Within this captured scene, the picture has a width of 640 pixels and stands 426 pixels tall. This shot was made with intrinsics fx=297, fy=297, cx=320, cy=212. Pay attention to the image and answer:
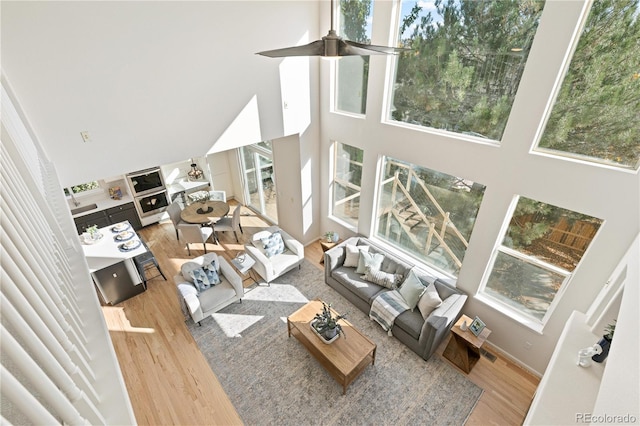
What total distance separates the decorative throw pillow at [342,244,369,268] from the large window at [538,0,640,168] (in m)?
3.33

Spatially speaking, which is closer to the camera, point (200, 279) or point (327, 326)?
point (327, 326)

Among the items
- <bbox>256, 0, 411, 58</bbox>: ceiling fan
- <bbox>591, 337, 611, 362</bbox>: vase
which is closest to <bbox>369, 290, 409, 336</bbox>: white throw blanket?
<bbox>591, 337, 611, 362</bbox>: vase

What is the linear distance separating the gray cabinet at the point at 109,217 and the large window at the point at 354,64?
591 cm

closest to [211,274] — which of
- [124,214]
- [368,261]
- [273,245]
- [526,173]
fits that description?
[273,245]

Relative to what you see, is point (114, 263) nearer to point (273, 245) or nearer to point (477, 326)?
point (273, 245)

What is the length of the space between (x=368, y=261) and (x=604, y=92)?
373 centimetres

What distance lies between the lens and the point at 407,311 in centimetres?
473

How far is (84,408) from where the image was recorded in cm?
90

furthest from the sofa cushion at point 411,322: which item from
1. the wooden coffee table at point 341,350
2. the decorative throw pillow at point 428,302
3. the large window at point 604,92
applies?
the large window at point 604,92

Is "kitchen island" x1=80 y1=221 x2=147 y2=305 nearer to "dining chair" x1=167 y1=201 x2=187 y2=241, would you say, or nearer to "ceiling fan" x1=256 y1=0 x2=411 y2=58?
"dining chair" x1=167 y1=201 x2=187 y2=241

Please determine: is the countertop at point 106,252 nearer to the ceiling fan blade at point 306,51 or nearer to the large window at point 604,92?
the ceiling fan blade at point 306,51

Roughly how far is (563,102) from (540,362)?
11.3ft

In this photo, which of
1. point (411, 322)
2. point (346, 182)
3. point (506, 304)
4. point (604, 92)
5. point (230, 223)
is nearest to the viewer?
point (604, 92)

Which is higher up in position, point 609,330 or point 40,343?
point 40,343
